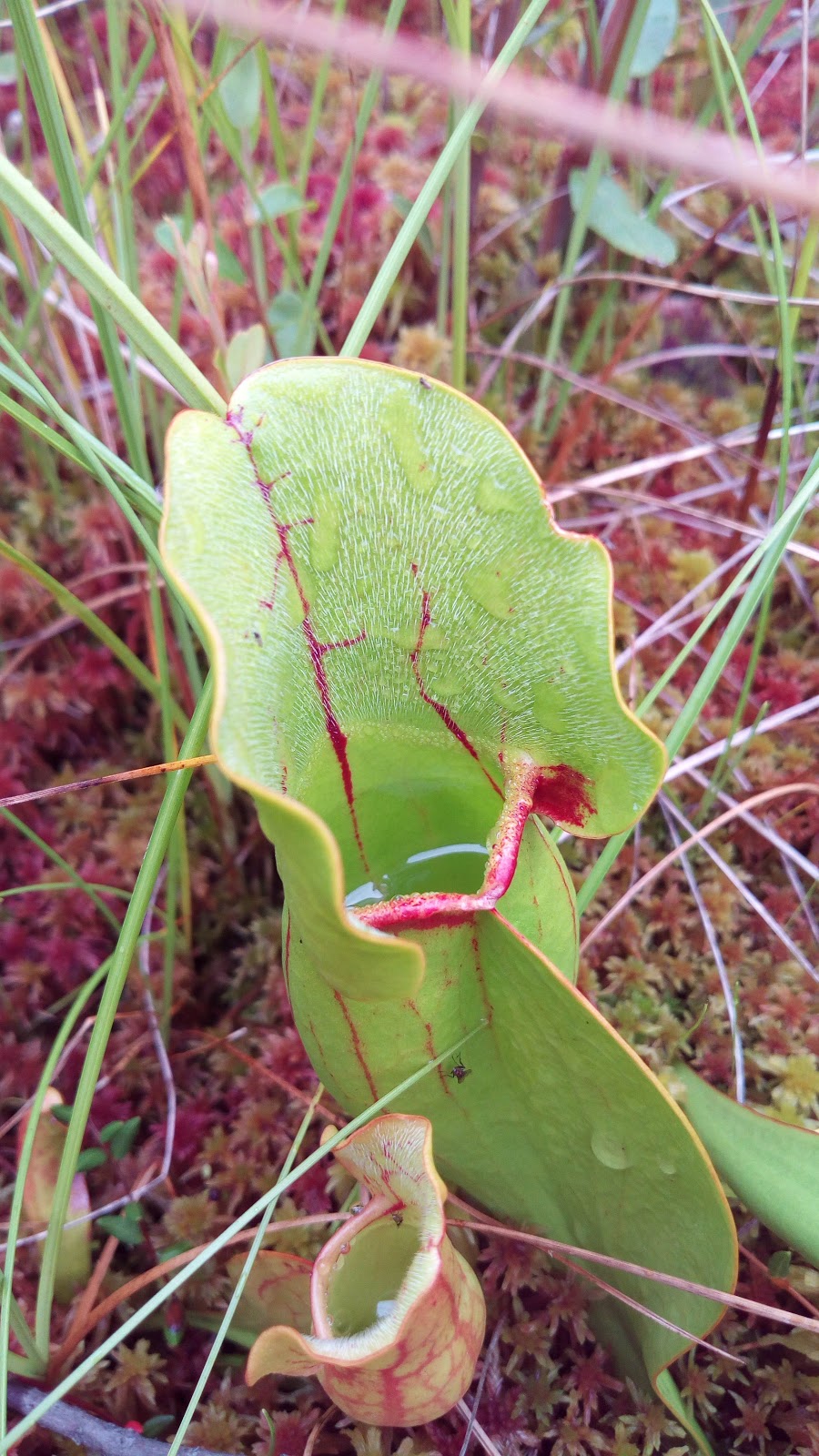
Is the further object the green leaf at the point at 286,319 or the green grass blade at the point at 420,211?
the green leaf at the point at 286,319

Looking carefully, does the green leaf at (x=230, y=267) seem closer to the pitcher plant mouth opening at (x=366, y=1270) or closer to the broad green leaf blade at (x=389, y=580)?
the broad green leaf blade at (x=389, y=580)

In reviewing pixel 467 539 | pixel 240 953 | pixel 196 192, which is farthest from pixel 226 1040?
pixel 196 192

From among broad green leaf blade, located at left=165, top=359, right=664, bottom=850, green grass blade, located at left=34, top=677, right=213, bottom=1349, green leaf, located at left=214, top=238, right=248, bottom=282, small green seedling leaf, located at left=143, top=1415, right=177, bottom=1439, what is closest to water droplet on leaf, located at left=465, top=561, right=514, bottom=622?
broad green leaf blade, located at left=165, top=359, right=664, bottom=850

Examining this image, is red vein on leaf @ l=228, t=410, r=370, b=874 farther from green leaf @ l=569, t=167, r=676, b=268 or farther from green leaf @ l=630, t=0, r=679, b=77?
green leaf @ l=630, t=0, r=679, b=77

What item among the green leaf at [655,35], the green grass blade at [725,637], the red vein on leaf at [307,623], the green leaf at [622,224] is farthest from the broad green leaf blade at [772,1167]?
the green leaf at [655,35]

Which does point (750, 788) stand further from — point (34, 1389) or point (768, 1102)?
point (34, 1389)

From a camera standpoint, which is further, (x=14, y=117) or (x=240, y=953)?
(x=14, y=117)
